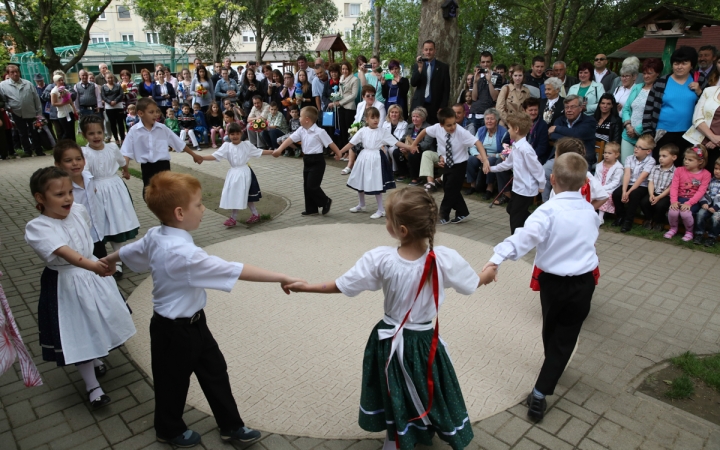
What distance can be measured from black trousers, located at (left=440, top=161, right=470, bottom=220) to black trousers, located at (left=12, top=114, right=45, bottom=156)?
36.9ft

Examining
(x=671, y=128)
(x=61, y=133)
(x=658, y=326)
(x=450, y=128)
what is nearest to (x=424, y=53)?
(x=450, y=128)

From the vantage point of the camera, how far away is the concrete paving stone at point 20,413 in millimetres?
3273

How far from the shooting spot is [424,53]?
10.3 meters

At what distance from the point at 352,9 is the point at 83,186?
53980 mm

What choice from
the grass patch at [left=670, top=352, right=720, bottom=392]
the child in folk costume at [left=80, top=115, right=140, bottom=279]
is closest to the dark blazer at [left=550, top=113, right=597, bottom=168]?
the grass patch at [left=670, top=352, right=720, bottom=392]

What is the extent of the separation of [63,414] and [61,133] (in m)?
12.5

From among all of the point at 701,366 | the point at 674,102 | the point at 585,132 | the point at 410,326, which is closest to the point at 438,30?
the point at 585,132

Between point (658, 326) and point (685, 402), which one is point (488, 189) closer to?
point (658, 326)

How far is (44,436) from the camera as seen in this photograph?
313 centimetres

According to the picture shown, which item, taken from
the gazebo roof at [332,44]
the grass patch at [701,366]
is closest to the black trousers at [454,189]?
the grass patch at [701,366]

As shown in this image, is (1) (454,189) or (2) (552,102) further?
(2) (552,102)

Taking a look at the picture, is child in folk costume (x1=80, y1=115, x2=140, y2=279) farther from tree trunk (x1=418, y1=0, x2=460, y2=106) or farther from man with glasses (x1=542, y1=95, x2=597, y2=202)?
tree trunk (x1=418, y1=0, x2=460, y2=106)

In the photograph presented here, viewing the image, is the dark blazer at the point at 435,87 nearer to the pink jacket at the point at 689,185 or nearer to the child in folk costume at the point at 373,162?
the child in folk costume at the point at 373,162

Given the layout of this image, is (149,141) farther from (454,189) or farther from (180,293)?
(180,293)
